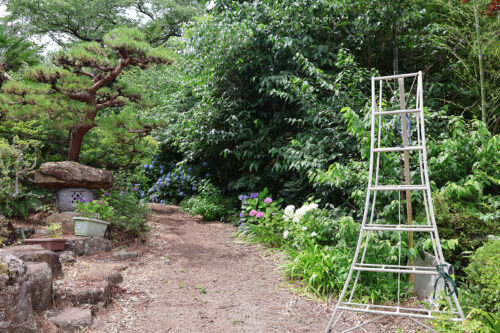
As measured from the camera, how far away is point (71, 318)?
228 cm

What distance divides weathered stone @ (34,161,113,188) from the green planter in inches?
24.8

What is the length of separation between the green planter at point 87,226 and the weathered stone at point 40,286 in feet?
5.24

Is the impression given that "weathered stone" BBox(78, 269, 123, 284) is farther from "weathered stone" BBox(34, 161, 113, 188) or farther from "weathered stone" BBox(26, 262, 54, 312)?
"weathered stone" BBox(34, 161, 113, 188)

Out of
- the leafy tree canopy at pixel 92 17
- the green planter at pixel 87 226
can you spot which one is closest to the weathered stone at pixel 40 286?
the green planter at pixel 87 226

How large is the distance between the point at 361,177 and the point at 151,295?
2149 mm

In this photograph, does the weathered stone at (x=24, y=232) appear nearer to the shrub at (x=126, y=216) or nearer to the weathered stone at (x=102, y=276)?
the shrub at (x=126, y=216)

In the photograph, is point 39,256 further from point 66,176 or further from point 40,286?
point 66,176

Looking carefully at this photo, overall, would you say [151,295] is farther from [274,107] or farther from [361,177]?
[274,107]

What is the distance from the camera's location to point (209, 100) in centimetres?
562

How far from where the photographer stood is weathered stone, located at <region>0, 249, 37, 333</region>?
189cm

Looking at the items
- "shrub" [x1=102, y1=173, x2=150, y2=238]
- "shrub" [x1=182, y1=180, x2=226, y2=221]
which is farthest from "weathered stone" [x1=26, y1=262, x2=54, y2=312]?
"shrub" [x1=182, y1=180, x2=226, y2=221]

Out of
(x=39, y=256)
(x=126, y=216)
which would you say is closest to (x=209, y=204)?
(x=126, y=216)

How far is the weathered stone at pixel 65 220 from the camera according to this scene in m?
4.24

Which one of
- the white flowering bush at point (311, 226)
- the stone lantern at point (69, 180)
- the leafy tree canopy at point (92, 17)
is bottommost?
the white flowering bush at point (311, 226)
